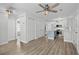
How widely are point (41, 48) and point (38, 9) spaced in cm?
82

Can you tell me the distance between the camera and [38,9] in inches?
73.8

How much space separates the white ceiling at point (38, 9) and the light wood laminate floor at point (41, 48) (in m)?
0.52

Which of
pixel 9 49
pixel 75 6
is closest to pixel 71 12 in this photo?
pixel 75 6

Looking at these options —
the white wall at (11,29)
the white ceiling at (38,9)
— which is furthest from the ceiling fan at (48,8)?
the white wall at (11,29)

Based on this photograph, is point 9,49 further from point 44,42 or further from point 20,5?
point 20,5

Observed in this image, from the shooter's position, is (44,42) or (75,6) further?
(44,42)

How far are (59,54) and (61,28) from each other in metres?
0.55

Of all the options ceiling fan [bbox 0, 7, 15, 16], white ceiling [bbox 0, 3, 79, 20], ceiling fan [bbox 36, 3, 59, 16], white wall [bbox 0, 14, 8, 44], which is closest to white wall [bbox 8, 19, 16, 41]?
white wall [bbox 0, 14, 8, 44]

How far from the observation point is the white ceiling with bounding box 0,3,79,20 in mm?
1804

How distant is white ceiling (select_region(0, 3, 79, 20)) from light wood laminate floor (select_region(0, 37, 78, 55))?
1.72ft

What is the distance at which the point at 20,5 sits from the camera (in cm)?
184

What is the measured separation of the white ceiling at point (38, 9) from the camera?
5.92 ft

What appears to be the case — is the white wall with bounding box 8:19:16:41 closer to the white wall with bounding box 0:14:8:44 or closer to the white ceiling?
the white wall with bounding box 0:14:8:44

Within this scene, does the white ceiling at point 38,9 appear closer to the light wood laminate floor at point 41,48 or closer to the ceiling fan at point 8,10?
the ceiling fan at point 8,10
